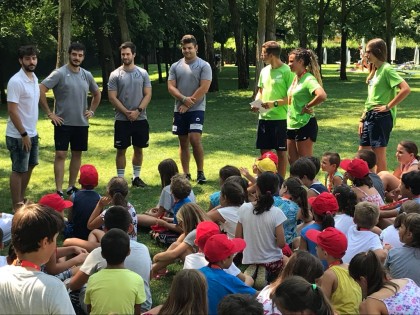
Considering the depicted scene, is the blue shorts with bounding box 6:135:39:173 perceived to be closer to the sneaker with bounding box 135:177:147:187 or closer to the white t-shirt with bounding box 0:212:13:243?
the white t-shirt with bounding box 0:212:13:243

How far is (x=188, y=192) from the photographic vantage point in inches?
228

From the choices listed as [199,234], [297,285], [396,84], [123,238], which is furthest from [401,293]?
[396,84]

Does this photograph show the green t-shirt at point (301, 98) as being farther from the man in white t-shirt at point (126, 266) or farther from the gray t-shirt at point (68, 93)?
the man in white t-shirt at point (126, 266)

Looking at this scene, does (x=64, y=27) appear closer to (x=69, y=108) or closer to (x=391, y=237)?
(x=69, y=108)

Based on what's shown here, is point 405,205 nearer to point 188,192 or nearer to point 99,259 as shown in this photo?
point 188,192

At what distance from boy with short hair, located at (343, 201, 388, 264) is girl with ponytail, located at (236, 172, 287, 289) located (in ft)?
1.95

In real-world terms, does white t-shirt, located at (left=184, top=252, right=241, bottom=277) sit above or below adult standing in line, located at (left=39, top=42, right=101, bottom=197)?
below

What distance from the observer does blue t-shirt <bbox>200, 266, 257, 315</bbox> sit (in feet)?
12.3

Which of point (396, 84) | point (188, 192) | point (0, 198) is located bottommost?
point (0, 198)

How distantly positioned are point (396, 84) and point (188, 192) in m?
3.17

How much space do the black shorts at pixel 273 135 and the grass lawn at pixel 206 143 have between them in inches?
36.4

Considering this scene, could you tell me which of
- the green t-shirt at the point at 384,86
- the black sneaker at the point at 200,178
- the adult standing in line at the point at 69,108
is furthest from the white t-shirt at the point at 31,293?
the black sneaker at the point at 200,178

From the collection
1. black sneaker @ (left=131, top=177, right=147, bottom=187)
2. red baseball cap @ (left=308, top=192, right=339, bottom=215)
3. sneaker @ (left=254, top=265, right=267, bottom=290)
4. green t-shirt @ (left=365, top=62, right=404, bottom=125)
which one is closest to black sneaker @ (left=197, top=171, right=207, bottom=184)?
black sneaker @ (left=131, top=177, right=147, bottom=187)

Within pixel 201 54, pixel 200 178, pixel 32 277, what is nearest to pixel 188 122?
pixel 200 178
